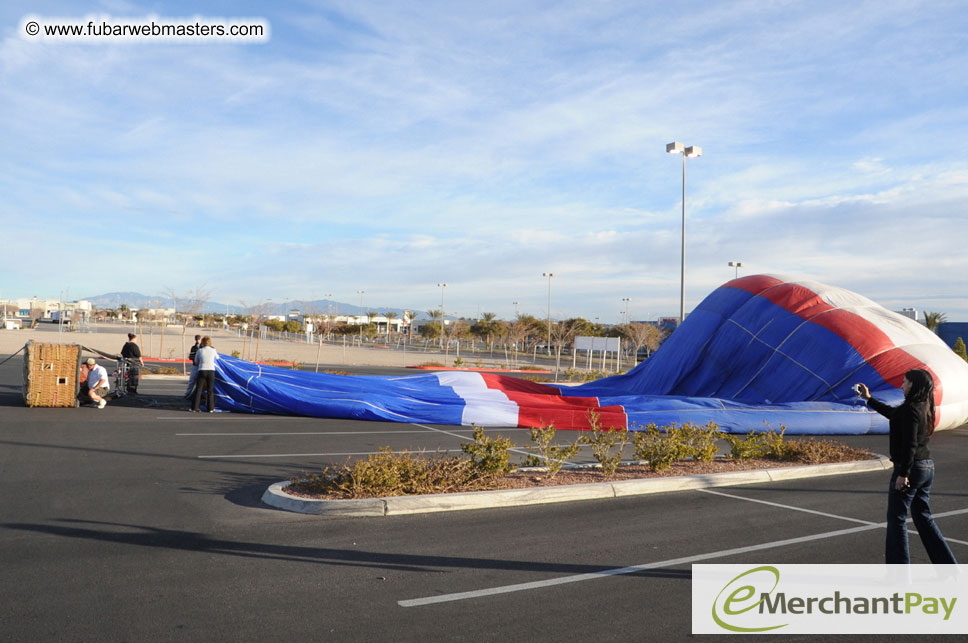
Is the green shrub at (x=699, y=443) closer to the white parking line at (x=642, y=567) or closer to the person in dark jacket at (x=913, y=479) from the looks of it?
the white parking line at (x=642, y=567)

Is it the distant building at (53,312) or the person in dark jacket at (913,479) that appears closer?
the person in dark jacket at (913,479)

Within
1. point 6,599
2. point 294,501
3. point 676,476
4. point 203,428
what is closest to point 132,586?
point 6,599

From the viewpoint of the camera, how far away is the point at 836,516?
8109 mm

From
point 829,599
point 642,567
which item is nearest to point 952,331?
point 829,599

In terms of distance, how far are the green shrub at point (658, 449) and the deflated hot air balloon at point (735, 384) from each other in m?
4.28

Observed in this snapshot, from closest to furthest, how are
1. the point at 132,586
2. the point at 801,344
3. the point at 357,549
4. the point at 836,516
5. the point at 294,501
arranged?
the point at 132,586 → the point at 357,549 → the point at 294,501 → the point at 836,516 → the point at 801,344

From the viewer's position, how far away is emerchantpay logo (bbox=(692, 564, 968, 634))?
4.99 meters

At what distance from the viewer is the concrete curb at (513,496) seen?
7.50m

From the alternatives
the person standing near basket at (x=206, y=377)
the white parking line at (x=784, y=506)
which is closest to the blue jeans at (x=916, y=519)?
the white parking line at (x=784, y=506)

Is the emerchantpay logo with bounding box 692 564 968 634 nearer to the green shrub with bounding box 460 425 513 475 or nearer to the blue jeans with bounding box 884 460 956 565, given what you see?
the blue jeans with bounding box 884 460 956 565

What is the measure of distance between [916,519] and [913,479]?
13.4 inches

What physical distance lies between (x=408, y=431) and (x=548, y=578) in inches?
362

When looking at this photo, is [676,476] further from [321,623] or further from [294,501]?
[321,623]

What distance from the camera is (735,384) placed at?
63.7 feet
